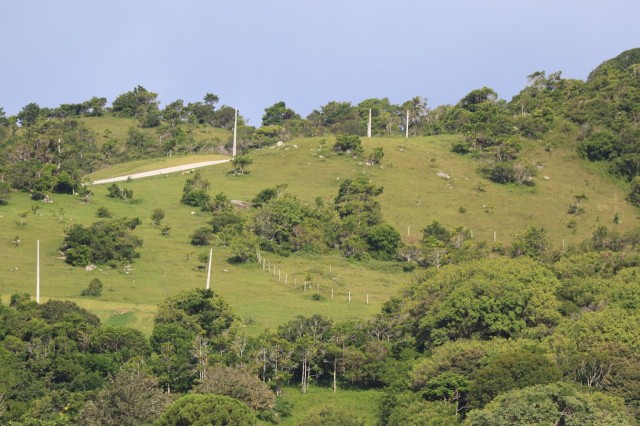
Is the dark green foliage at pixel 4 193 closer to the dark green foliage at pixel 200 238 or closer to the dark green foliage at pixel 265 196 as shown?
the dark green foliage at pixel 200 238

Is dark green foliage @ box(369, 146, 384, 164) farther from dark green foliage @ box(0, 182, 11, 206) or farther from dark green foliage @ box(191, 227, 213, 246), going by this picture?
dark green foliage @ box(0, 182, 11, 206)

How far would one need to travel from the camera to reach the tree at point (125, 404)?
53844 millimetres

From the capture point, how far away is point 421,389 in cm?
5966

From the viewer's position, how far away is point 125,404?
54344mm

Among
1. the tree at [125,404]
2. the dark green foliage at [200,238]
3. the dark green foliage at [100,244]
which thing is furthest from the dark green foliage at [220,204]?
the tree at [125,404]

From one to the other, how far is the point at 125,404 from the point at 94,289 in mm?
24049

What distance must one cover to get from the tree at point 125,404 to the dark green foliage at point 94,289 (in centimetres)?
2075

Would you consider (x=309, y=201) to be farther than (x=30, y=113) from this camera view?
No

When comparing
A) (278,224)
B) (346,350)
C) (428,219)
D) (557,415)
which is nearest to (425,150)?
(428,219)

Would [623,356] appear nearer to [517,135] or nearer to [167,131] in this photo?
[517,135]

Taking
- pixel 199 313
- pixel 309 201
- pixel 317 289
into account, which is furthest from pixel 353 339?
pixel 309 201

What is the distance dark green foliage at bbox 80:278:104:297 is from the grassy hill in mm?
740

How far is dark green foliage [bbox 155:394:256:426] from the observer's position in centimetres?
5167

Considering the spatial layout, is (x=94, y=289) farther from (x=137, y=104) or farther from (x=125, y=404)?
(x=137, y=104)
